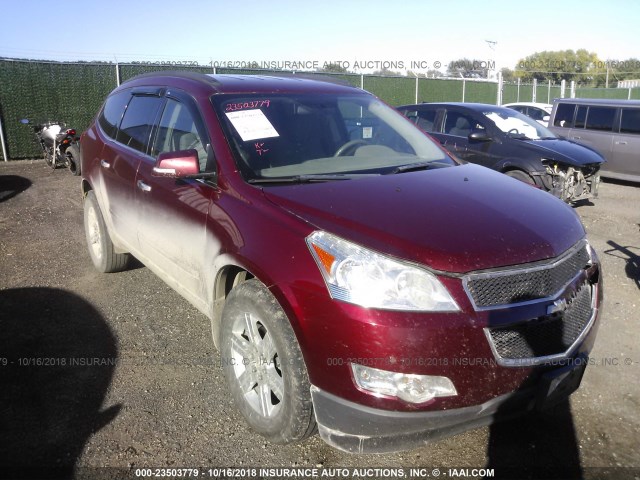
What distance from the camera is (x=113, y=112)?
4.75 meters

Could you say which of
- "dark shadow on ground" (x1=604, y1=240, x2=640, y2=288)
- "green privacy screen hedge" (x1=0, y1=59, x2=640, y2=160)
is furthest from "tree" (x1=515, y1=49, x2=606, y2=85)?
"dark shadow on ground" (x1=604, y1=240, x2=640, y2=288)

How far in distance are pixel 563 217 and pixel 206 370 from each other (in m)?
2.37

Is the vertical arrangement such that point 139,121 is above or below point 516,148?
above

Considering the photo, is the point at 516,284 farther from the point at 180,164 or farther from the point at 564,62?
the point at 564,62

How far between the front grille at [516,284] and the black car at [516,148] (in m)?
5.05

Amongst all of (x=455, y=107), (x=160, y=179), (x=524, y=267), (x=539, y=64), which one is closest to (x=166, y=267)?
(x=160, y=179)

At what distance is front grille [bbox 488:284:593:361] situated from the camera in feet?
7.20

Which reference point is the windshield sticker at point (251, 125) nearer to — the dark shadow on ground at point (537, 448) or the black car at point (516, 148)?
the dark shadow on ground at point (537, 448)

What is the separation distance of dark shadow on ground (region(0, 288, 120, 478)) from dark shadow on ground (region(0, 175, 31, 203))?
16.6 feet

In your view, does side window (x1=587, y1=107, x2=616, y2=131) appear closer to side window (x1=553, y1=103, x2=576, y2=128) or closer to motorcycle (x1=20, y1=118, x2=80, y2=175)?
side window (x1=553, y1=103, x2=576, y2=128)

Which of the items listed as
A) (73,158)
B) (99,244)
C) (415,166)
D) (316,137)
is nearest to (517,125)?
(415,166)

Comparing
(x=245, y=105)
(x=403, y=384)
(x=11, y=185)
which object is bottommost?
(x=11, y=185)

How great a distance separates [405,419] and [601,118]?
10.6 m

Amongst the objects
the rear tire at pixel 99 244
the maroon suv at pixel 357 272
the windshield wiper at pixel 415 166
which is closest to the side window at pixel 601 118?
the maroon suv at pixel 357 272
